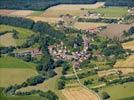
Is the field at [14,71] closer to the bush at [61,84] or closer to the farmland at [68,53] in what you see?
the farmland at [68,53]

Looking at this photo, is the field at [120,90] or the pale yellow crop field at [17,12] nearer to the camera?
the field at [120,90]

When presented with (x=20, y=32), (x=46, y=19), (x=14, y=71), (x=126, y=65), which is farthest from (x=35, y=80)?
(x=46, y=19)

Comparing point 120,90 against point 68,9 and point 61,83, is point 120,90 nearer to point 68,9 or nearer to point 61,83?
point 61,83

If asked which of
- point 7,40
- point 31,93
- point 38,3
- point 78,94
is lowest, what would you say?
point 7,40

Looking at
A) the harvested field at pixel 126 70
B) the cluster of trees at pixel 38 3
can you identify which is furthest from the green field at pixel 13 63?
the cluster of trees at pixel 38 3

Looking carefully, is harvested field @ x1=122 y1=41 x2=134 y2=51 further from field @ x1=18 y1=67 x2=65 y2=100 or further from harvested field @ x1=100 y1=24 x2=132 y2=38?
field @ x1=18 y1=67 x2=65 y2=100

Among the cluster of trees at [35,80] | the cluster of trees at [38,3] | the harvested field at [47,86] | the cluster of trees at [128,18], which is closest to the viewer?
the harvested field at [47,86]
